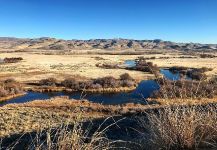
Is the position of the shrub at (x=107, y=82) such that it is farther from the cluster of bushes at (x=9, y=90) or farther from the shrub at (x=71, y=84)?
the cluster of bushes at (x=9, y=90)

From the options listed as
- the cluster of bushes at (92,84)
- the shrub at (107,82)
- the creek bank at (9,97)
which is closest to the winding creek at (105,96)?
the creek bank at (9,97)

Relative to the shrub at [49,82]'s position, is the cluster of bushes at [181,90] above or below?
above

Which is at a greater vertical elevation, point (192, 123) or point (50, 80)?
point (192, 123)

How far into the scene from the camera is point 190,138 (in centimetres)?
608

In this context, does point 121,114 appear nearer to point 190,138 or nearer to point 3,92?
point 3,92

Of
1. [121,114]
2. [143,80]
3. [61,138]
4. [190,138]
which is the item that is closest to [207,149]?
[190,138]

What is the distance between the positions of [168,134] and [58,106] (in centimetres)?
2666

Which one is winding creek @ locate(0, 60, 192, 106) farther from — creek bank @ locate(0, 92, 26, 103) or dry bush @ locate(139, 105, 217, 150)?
dry bush @ locate(139, 105, 217, 150)

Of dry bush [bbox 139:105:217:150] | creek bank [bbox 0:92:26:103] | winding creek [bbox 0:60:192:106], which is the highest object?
dry bush [bbox 139:105:217:150]

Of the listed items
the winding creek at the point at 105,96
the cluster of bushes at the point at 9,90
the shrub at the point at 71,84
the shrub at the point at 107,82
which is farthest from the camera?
the shrub at the point at 107,82

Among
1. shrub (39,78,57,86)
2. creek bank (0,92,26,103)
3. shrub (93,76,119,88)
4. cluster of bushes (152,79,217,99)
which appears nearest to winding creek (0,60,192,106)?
creek bank (0,92,26,103)

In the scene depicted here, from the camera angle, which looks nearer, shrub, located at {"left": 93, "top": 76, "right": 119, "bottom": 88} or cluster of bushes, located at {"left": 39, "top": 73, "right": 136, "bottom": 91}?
cluster of bushes, located at {"left": 39, "top": 73, "right": 136, "bottom": 91}

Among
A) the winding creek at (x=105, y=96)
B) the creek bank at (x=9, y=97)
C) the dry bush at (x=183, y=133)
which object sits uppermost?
the dry bush at (x=183, y=133)

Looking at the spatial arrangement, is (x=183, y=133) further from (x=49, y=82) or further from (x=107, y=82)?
(x=49, y=82)
